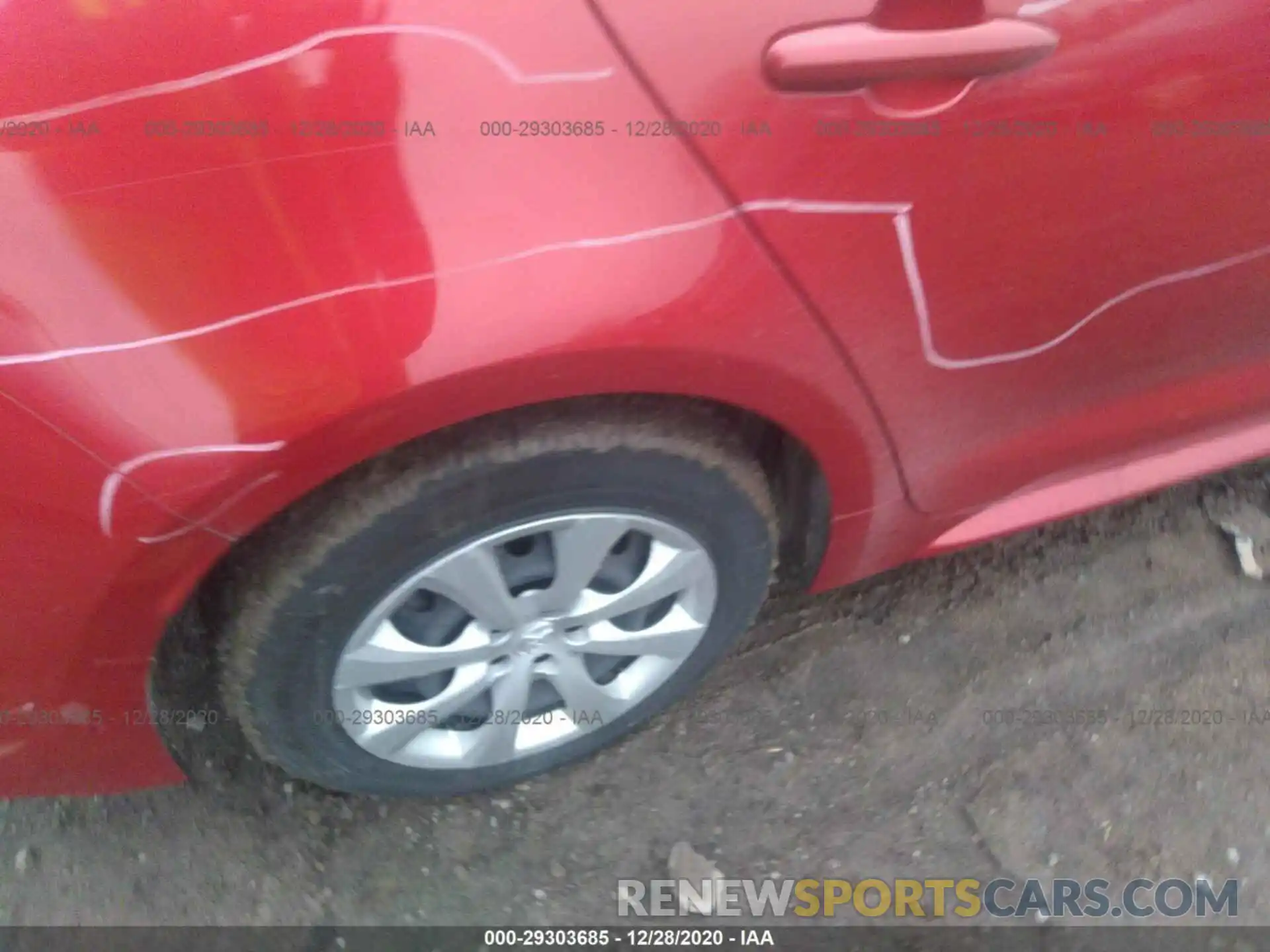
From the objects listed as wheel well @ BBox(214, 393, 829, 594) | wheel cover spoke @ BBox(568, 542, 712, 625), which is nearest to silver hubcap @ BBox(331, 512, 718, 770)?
wheel cover spoke @ BBox(568, 542, 712, 625)

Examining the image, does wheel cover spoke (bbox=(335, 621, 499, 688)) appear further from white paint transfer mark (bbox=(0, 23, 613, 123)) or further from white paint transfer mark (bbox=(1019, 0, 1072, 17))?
white paint transfer mark (bbox=(1019, 0, 1072, 17))

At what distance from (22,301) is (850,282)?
82 cm

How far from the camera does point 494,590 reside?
1276 millimetres

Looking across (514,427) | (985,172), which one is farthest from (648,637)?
(985,172)

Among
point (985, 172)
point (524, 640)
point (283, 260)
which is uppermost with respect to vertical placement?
point (283, 260)

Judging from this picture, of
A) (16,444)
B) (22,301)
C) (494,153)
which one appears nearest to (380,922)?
(16,444)

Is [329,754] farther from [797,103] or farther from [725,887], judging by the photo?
[797,103]

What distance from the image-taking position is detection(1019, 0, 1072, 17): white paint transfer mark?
1005 mm

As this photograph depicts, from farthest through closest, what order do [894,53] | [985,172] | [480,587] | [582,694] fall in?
[582,694], [480,587], [985,172], [894,53]

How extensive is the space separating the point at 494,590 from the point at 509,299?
445 millimetres

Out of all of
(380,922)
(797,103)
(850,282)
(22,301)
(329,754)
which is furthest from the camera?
(380,922)

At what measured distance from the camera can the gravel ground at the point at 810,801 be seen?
63.9 inches

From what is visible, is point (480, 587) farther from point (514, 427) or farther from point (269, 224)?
point (269, 224)

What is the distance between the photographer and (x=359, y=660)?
50.2 inches
